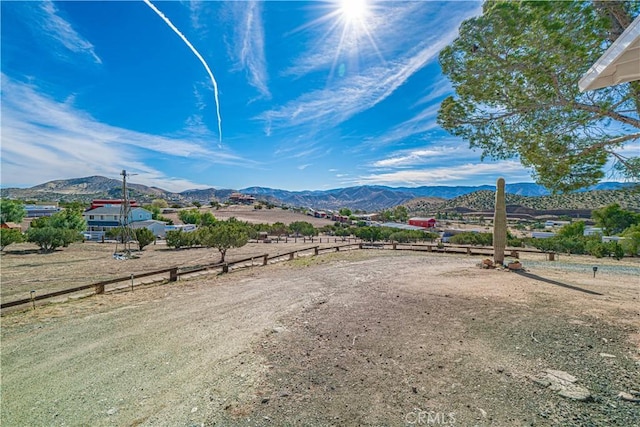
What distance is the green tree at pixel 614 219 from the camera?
124ft

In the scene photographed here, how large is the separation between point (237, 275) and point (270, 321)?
7.75 metres

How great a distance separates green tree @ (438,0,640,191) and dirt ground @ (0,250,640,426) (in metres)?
3.60

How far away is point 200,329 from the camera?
19.9 ft

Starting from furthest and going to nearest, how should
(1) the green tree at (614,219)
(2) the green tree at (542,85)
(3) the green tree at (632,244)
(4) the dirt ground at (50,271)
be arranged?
(1) the green tree at (614,219) → (3) the green tree at (632,244) → (4) the dirt ground at (50,271) → (2) the green tree at (542,85)

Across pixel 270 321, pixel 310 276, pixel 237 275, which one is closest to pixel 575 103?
pixel 270 321

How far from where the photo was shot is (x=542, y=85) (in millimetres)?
6328

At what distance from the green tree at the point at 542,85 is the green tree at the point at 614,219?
46424 millimetres

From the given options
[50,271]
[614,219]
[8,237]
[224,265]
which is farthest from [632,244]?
[8,237]

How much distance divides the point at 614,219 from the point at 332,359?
176 ft

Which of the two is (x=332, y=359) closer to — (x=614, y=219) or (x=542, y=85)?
(x=542, y=85)

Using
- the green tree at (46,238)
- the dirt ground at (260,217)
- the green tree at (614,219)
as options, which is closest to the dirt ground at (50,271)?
the green tree at (46,238)

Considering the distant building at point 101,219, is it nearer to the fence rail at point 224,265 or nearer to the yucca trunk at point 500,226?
the fence rail at point 224,265

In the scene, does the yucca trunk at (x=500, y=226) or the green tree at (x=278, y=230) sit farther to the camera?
the green tree at (x=278, y=230)

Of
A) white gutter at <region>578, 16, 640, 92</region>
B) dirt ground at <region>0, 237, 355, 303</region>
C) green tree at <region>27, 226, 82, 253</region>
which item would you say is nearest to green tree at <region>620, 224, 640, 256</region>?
white gutter at <region>578, 16, 640, 92</region>
